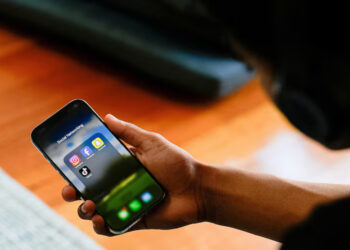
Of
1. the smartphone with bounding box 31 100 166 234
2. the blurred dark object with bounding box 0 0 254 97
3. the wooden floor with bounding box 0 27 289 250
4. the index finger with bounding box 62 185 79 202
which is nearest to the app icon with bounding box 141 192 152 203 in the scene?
the smartphone with bounding box 31 100 166 234

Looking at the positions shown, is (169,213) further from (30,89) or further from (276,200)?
(30,89)

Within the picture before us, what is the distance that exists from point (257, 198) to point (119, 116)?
32.4 inches

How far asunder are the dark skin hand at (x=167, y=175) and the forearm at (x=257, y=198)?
0.02 meters

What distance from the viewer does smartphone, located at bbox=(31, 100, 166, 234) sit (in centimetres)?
81

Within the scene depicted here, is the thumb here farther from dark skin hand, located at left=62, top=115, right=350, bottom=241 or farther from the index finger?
the index finger

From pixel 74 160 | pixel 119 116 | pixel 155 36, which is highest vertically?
pixel 74 160

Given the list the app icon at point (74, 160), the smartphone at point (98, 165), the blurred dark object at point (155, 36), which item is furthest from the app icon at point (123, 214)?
the blurred dark object at point (155, 36)

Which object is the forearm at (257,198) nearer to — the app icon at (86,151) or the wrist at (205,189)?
the wrist at (205,189)

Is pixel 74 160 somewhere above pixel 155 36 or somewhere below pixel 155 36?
above

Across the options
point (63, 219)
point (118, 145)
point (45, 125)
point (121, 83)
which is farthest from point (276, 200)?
point (121, 83)

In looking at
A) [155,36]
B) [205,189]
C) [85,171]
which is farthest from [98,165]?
[155,36]

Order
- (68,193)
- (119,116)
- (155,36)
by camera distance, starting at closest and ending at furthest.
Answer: (68,193)
(119,116)
(155,36)

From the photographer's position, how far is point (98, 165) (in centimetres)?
A: 83

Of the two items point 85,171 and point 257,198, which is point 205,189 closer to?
→ point 257,198
